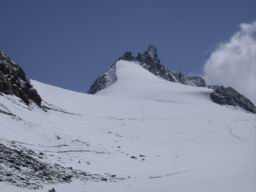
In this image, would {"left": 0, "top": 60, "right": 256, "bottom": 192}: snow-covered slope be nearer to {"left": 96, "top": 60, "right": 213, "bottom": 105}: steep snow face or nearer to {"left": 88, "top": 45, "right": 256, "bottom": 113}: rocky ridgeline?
{"left": 96, "top": 60, "right": 213, "bottom": 105}: steep snow face

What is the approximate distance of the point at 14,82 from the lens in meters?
42.7

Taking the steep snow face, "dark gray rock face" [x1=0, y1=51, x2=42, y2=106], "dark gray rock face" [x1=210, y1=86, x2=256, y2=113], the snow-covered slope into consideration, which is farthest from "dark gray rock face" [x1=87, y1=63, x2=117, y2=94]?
"dark gray rock face" [x1=0, y1=51, x2=42, y2=106]

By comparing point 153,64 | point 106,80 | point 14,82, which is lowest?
point 14,82

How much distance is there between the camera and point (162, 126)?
52031mm

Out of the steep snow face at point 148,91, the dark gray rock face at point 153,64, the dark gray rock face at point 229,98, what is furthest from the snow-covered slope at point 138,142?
the dark gray rock face at point 153,64

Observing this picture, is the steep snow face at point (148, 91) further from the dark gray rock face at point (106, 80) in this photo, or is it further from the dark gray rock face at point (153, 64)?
the dark gray rock face at point (153, 64)

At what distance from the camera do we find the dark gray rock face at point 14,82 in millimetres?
40281

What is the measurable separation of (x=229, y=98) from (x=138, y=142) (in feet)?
273

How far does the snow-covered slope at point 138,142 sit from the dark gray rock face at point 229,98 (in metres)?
48.2

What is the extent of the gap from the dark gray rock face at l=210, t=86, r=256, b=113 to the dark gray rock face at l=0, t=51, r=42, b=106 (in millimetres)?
73202

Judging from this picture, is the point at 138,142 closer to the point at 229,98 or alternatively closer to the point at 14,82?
the point at 14,82

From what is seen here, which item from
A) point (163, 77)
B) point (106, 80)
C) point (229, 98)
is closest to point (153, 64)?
point (163, 77)

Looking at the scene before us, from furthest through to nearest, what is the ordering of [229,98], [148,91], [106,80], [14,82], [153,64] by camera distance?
1. [153,64]
2. [106,80]
3. [229,98]
4. [148,91]
5. [14,82]

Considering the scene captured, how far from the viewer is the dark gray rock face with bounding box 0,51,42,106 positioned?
40.3 metres
